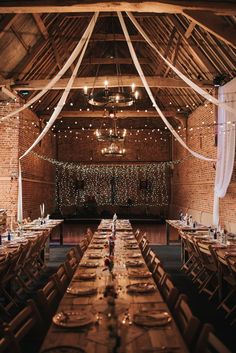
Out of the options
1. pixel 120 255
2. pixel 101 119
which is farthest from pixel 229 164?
pixel 101 119

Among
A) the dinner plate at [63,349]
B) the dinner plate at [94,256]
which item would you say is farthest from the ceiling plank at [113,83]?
the dinner plate at [63,349]

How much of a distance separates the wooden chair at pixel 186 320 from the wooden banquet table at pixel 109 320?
82mm

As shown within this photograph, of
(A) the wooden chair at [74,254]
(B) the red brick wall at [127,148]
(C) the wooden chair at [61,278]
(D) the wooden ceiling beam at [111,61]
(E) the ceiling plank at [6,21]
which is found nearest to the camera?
(C) the wooden chair at [61,278]

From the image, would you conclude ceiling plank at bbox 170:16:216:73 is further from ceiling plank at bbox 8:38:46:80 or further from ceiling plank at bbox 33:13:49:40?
ceiling plank at bbox 8:38:46:80

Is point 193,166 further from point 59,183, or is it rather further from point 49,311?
point 49,311

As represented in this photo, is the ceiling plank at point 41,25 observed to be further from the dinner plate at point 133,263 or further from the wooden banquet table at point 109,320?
the wooden banquet table at point 109,320

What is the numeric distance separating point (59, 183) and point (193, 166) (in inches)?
280

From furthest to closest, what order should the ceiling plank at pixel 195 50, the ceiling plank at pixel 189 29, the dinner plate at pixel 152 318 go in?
the ceiling plank at pixel 195 50 → the ceiling plank at pixel 189 29 → the dinner plate at pixel 152 318

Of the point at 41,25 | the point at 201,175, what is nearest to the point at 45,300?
the point at 41,25

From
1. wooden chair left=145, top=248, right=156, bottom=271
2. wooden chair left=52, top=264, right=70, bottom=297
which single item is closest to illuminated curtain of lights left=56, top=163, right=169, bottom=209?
wooden chair left=145, top=248, right=156, bottom=271

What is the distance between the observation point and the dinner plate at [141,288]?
3639 mm

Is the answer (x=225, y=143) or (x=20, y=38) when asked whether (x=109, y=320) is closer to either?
(x=225, y=143)

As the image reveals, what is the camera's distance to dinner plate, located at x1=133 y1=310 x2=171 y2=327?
276cm

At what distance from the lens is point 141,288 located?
3.70 m
